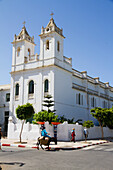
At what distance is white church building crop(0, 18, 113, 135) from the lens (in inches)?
1107

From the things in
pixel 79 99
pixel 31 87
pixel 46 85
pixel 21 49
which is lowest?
pixel 79 99

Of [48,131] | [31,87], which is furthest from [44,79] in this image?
[48,131]

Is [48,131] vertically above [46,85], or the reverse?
[46,85]

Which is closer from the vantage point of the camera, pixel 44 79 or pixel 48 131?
pixel 48 131

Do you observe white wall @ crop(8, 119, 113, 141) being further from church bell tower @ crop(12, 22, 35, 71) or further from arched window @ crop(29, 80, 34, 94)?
church bell tower @ crop(12, 22, 35, 71)

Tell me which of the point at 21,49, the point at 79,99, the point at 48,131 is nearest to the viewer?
the point at 48,131

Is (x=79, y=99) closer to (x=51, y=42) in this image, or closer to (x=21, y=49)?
(x=51, y=42)

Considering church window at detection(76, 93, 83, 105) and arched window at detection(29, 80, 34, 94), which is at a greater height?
arched window at detection(29, 80, 34, 94)

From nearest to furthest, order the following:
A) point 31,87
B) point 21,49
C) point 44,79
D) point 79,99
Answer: point 44,79 < point 31,87 < point 21,49 < point 79,99

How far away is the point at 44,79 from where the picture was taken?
2847cm

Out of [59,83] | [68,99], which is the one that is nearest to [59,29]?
[59,83]

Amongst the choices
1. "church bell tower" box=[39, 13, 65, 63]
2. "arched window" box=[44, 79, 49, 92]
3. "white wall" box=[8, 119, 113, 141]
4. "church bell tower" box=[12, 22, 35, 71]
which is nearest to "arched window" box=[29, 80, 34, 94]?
"arched window" box=[44, 79, 49, 92]

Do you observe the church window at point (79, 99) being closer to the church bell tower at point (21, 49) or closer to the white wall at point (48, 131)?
the white wall at point (48, 131)

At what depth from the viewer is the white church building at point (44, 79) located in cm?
2811
